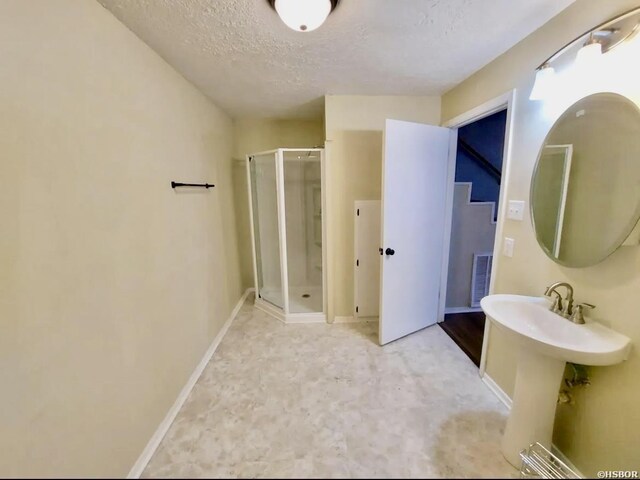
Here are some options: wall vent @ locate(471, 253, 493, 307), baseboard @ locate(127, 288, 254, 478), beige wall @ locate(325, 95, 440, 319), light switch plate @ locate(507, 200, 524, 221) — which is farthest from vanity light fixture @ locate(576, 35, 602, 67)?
baseboard @ locate(127, 288, 254, 478)

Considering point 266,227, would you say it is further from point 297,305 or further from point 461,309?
point 461,309

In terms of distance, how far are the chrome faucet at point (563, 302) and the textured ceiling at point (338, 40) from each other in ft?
4.47

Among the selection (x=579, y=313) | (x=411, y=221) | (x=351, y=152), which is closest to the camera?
(x=579, y=313)

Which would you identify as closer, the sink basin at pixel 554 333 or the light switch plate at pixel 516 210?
the sink basin at pixel 554 333

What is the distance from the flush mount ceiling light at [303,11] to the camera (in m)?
1.12

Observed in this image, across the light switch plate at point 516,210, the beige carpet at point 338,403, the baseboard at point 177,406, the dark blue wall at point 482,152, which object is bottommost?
the beige carpet at point 338,403

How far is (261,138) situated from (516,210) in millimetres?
2818

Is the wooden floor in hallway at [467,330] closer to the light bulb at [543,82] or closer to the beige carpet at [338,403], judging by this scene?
the beige carpet at [338,403]

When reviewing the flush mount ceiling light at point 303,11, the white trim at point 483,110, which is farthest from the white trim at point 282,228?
the white trim at point 483,110

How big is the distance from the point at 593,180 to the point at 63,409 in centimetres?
241

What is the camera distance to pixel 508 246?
1.69m

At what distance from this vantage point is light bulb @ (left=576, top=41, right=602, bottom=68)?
1.09 meters

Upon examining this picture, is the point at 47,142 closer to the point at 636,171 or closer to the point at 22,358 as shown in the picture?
the point at 22,358

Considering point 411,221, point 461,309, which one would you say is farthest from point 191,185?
point 461,309
